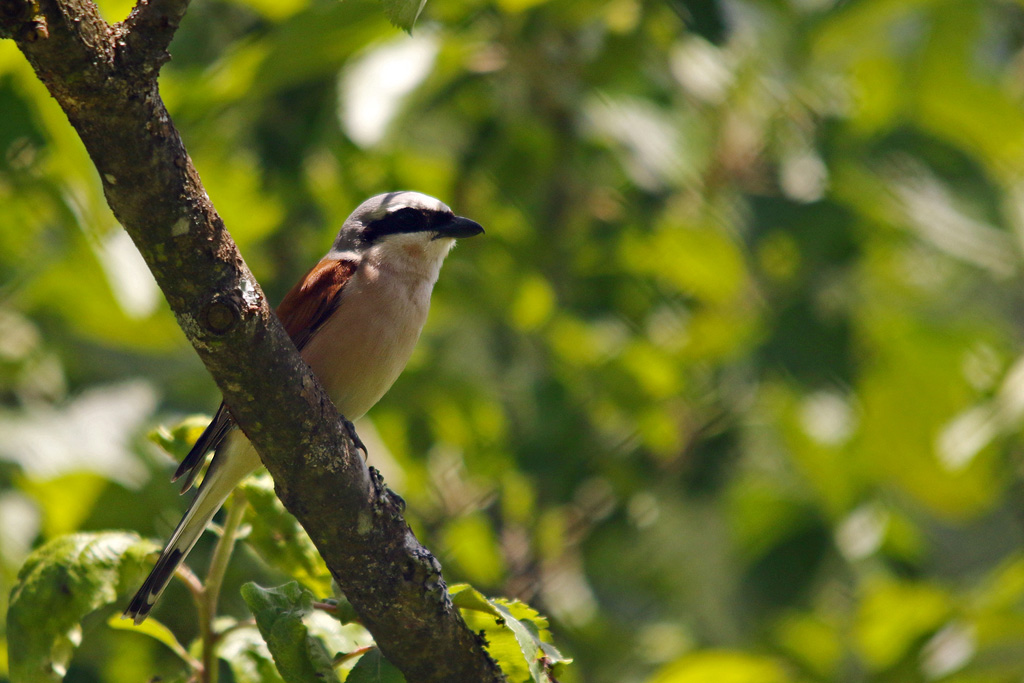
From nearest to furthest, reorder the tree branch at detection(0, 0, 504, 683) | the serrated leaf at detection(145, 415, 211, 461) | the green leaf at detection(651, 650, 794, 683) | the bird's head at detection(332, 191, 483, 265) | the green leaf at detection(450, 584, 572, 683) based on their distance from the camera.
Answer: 1. the tree branch at detection(0, 0, 504, 683)
2. the green leaf at detection(450, 584, 572, 683)
3. the serrated leaf at detection(145, 415, 211, 461)
4. the green leaf at detection(651, 650, 794, 683)
5. the bird's head at detection(332, 191, 483, 265)

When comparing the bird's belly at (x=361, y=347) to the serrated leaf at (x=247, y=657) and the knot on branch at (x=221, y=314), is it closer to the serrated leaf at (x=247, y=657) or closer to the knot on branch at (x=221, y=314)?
the serrated leaf at (x=247, y=657)

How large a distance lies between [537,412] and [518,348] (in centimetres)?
76

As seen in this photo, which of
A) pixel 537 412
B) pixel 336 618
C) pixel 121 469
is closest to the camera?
pixel 336 618

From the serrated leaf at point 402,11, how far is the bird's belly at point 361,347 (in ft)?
6.21

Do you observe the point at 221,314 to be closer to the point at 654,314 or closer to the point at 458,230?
the point at 458,230

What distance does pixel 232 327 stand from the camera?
6.77 feet

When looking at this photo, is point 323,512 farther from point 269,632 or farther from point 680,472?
point 680,472

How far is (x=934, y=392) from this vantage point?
5336mm

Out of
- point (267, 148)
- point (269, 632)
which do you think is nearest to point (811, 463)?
point (267, 148)

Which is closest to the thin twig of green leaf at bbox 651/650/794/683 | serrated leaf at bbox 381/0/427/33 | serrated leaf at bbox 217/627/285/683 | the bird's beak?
serrated leaf at bbox 217/627/285/683

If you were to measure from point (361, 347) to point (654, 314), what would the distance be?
100 inches

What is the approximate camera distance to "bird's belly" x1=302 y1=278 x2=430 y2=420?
11.3 feet

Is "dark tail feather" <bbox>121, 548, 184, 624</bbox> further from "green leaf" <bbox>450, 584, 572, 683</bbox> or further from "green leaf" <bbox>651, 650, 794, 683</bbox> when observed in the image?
"green leaf" <bbox>651, 650, 794, 683</bbox>

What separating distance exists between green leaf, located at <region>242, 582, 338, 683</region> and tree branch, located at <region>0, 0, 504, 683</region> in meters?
0.15
